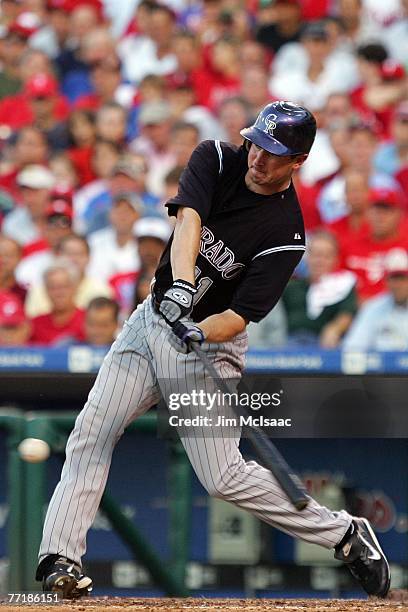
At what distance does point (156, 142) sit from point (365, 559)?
465 centimetres

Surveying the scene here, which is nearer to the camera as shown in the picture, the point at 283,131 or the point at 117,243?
the point at 283,131

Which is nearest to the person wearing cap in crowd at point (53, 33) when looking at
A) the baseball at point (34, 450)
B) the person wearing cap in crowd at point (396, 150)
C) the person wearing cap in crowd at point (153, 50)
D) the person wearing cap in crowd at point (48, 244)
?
the person wearing cap in crowd at point (153, 50)

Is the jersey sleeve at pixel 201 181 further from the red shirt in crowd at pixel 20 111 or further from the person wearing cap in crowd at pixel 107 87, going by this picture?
the red shirt in crowd at pixel 20 111

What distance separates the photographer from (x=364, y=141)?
24.5 ft

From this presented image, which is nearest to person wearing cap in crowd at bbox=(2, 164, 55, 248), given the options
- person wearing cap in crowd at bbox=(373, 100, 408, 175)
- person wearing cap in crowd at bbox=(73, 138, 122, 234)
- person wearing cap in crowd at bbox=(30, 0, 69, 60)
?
person wearing cap in crowd at bbox=(73, 138, 122, 234)

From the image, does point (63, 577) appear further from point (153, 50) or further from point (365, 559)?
point (153, 50)

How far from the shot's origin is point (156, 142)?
8133mm

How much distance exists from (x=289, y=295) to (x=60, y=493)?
2.71 metres

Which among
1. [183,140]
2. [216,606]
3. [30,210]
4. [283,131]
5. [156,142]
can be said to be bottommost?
[216,606]

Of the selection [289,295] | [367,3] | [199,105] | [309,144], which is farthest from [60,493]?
[367,3]

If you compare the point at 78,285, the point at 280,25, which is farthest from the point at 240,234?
the point at 280,25

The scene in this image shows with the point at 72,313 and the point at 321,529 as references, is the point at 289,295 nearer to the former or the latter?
the point at 72,313

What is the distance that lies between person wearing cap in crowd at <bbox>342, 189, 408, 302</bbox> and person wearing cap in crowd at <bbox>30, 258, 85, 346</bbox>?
1544 mm

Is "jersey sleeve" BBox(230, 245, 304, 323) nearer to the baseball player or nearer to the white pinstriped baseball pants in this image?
the baseball player
